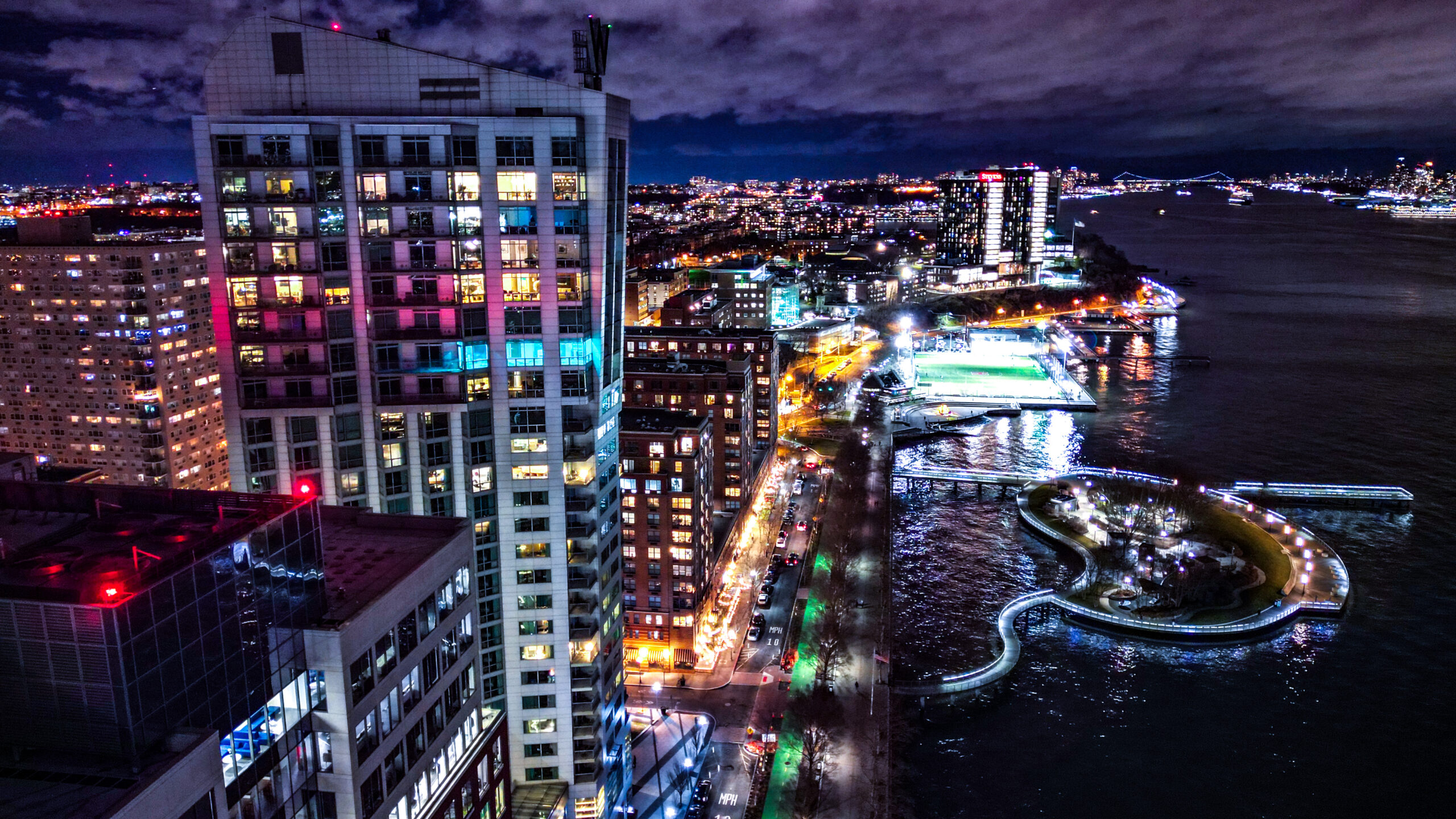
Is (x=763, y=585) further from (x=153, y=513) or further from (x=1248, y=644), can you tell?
(x=153, y=513)

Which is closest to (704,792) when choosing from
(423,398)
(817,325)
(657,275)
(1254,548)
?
(423,398)

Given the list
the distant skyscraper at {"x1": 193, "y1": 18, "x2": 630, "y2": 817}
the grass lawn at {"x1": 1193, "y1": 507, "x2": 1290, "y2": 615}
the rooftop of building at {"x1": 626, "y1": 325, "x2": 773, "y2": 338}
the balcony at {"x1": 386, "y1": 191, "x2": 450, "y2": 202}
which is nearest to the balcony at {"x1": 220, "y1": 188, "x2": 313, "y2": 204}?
the distant skyscraper at {"x1": 193, "y1": 18, "x2": 630, "y2": 817}

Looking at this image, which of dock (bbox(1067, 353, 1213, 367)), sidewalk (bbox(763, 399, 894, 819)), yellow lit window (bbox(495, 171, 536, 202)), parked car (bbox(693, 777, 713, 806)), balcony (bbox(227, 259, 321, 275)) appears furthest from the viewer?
dock (bbox(1067, 353, 1213, 367))

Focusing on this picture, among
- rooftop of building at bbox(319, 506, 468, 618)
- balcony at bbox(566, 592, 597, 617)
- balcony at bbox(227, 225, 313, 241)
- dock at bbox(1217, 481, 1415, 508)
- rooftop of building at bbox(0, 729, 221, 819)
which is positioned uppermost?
balcony at bbox(227, 225, 313, 241)

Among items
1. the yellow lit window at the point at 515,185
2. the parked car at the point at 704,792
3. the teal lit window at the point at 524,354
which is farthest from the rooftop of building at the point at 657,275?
the yellow lit window at the point at 515,185

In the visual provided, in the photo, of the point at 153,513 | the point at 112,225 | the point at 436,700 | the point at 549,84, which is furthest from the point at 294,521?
the point at 112,225

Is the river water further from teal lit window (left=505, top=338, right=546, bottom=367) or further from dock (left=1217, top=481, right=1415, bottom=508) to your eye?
teal lit window (left=505, top=338, right=546, bottom=367)

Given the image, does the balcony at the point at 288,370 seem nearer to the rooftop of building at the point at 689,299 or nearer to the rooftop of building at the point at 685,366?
the rooftop of building at the point at 685,366
